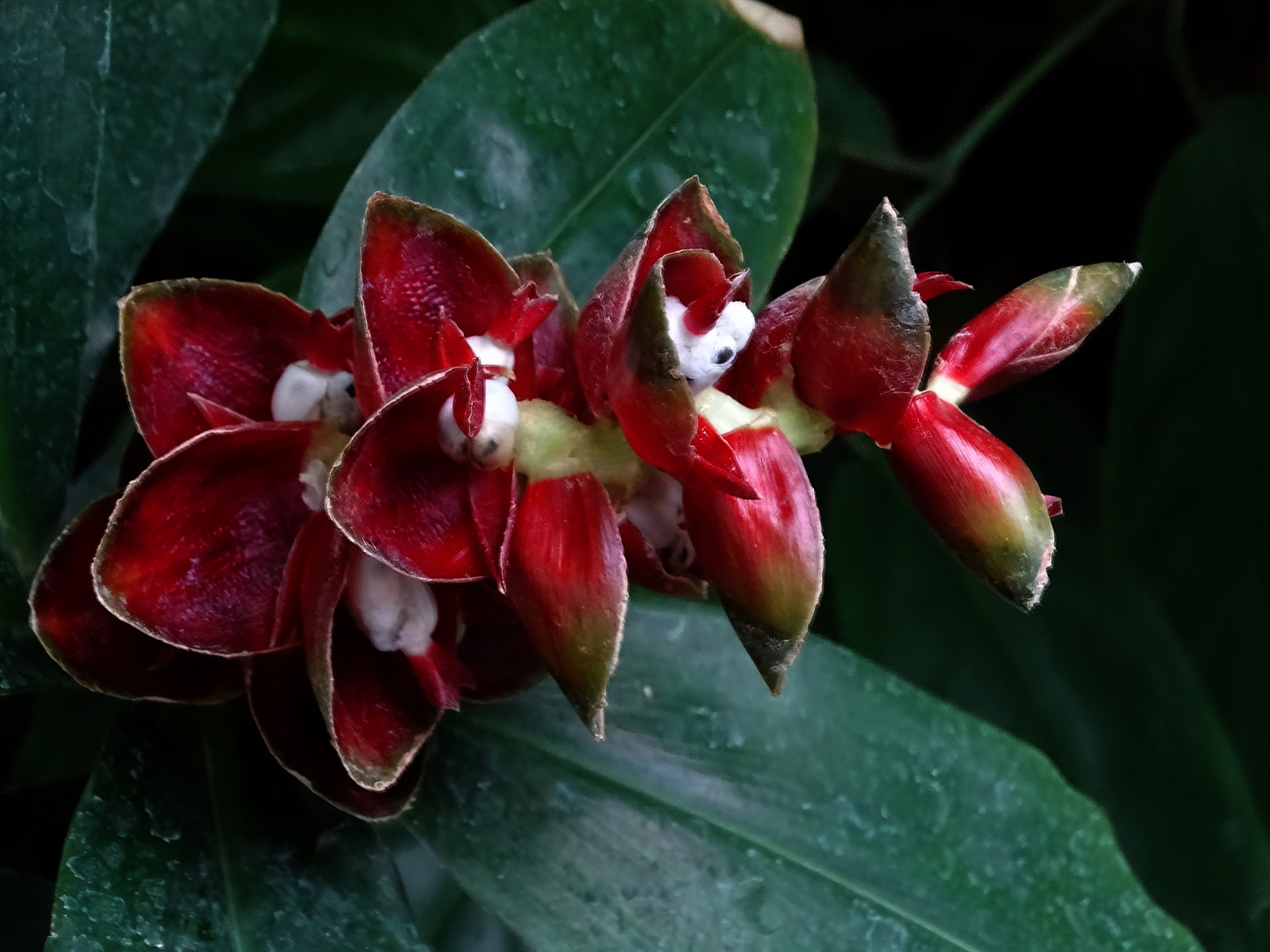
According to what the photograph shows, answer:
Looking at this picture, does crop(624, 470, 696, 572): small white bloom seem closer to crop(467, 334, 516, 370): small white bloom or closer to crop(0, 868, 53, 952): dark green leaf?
crop(467, 334, 516, 370): small white bloom

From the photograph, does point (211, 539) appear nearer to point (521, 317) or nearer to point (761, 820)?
point (521, 317)

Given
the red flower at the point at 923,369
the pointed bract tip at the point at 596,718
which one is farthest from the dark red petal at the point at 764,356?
the pointed bract tip at the point at 596,718

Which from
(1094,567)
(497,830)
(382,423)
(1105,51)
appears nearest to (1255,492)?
(1094,567)

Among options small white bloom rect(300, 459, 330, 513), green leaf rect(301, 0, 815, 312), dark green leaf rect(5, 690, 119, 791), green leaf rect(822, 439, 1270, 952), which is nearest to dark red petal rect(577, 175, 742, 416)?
small white bloom rect(300, 459, 330, 513)

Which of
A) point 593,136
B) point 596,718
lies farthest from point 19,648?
point 593,136

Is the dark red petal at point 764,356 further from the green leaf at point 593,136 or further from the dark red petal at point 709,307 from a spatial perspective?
the green leaf at point 593,136
